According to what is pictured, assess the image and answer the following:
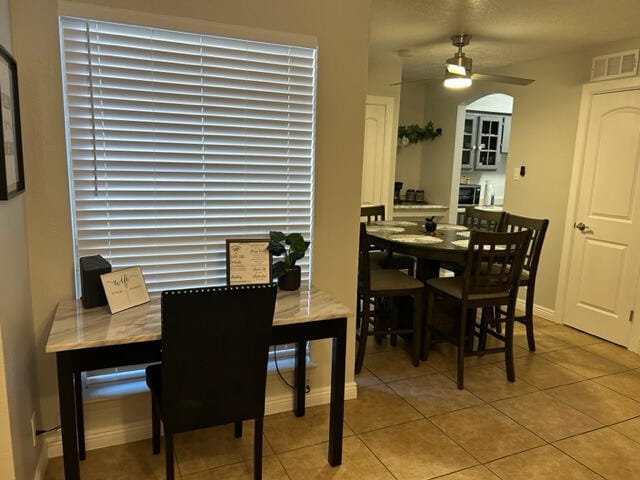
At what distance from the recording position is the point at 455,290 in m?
3.14

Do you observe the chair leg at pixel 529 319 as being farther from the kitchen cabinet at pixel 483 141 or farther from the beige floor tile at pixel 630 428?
the kitchen cabinet at pixel 483 141

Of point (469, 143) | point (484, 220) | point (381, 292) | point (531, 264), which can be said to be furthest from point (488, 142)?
point (381, 292)

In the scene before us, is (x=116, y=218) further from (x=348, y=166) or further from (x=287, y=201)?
(x=348, y=166)

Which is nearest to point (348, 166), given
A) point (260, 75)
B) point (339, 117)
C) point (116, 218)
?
point (339, 117)

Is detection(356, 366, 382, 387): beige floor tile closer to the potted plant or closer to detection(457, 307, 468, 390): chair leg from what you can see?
detection(457, 307, 468, 390): chair leg

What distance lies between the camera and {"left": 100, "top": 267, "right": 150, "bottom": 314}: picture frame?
194cm

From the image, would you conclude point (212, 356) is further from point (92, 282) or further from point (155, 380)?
point (92, 282)

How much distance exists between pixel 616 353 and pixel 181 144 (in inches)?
143

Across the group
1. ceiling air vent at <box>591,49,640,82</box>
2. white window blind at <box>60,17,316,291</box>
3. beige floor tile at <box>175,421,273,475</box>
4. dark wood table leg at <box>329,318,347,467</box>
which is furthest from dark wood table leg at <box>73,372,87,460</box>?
ceiling air vent at <box>591,49,640,82</box>

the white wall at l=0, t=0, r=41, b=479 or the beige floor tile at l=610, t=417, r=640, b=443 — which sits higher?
the white wall at l=0, t=0, r=41, b=479

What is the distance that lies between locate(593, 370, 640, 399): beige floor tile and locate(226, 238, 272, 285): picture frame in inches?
98.4

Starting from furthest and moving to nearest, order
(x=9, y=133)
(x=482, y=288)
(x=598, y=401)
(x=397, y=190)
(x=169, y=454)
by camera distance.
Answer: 1. (x=397, y=190)
2. (x=482, y=288)
3. (x=598, y=401)
4. (x=169, y=454)
5. (x=9, y=133)

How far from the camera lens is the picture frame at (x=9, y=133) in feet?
5.00

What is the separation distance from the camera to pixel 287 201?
8.20 ft
